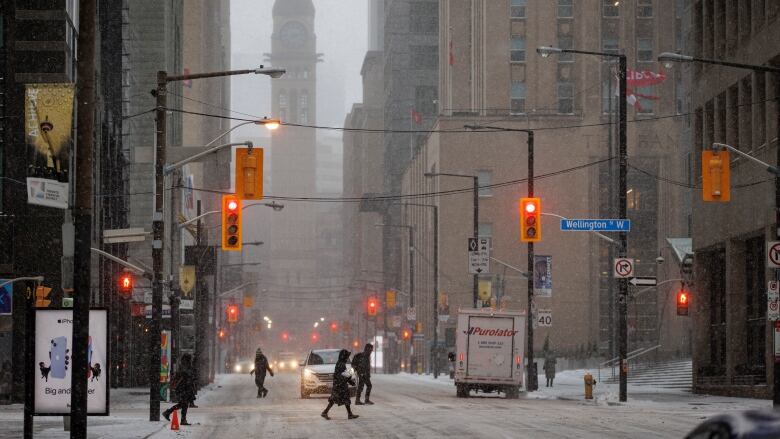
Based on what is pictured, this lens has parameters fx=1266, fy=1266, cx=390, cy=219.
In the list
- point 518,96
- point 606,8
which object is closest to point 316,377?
point 518,96

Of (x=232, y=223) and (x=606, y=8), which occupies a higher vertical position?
(x=606, y=8)

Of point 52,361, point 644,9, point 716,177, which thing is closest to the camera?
point 52,361

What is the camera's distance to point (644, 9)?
97.9 metres

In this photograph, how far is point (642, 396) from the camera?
44.1 metres

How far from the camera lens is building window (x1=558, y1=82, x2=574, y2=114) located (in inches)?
3851

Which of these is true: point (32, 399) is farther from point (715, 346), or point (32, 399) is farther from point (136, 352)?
point (136, 352)

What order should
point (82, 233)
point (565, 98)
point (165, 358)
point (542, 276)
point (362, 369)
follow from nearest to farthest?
1. point (82, 233)
2. point (362, 369)
3. point (165, 358)
4. point (542, 276)
5. point (565, 98)

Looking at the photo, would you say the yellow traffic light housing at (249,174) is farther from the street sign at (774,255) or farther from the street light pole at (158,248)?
the street sign at (774,255)

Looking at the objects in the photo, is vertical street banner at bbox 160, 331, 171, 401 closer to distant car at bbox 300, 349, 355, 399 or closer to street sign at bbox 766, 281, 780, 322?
distant car at bbox 300, 349, 355, 399

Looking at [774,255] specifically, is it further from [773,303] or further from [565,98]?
[565,98]

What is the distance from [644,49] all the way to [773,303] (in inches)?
2724

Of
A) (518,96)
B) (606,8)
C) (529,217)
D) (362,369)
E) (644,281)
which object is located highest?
(606,8)

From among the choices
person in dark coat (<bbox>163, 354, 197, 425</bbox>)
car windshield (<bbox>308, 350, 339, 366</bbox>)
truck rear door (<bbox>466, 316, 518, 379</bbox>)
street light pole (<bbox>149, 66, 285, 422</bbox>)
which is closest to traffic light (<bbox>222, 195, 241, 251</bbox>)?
street light pole (<bbox>149, 66, 285, 422</bbox>)

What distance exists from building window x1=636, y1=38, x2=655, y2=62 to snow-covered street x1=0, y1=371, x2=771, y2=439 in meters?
58.0
